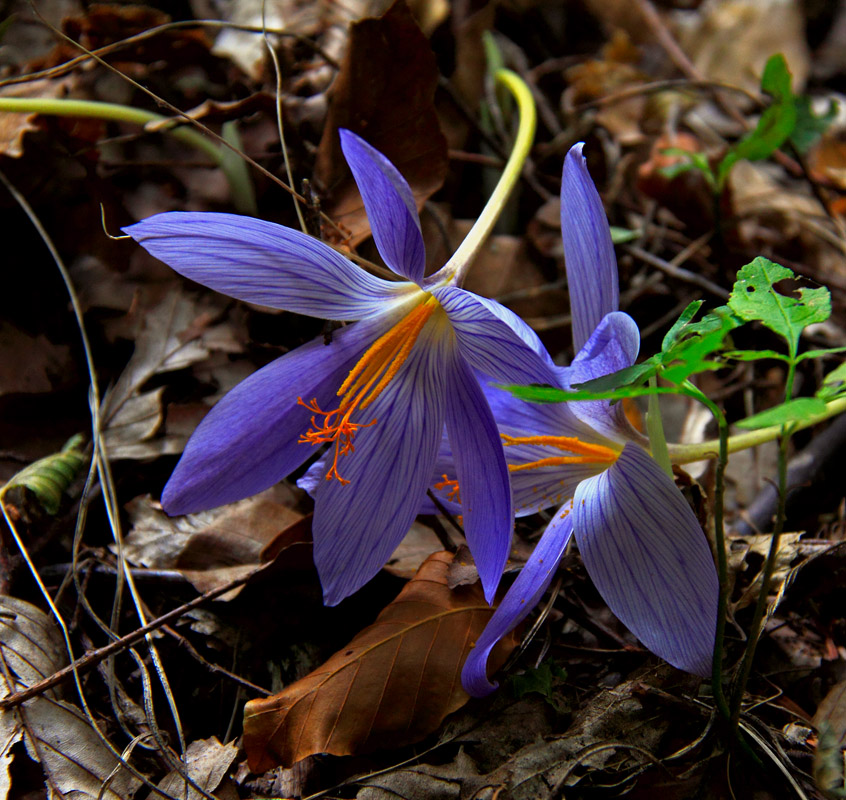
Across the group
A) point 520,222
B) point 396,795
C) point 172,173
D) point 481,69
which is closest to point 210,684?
point 396,795

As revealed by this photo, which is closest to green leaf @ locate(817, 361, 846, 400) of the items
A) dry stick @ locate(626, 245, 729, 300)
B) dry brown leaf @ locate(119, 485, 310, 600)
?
dry brown leaf @ locate(119, 485, 310, 600)

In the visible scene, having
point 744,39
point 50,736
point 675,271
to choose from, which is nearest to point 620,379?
point 50,736

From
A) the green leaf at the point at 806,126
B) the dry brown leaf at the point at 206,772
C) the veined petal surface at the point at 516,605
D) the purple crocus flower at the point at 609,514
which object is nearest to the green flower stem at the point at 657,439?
the purple crocus flower at the point at 609,514

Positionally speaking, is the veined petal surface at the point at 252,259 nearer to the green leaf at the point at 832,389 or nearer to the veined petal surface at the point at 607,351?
the veined petal surface at the point at 607,351

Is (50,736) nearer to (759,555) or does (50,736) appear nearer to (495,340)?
(495,340)

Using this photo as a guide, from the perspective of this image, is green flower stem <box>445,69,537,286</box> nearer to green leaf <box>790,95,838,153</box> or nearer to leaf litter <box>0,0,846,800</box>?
leaf litter <box>0,0,846,800</box>

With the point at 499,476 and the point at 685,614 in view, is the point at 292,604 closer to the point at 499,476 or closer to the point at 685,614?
the point at 499,476
